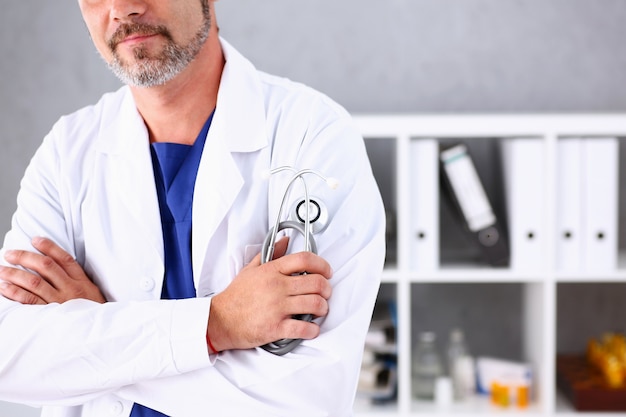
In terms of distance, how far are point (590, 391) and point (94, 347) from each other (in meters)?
1.73

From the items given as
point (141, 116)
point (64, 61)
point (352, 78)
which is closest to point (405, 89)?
point (352, 78)

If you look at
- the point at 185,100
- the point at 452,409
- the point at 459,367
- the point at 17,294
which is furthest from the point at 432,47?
the point at 17,294

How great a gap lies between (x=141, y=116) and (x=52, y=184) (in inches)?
8.6

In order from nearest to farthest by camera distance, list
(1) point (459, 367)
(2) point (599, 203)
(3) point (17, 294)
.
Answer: (3) point (17, 294)
(2) point (599, 203)
(1) point (459, 367)

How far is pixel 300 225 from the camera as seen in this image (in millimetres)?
1237

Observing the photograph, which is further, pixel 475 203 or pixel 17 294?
pixel 475 203

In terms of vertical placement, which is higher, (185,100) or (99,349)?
(185,100)

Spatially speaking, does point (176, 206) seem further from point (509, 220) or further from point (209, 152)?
point (509, 220)

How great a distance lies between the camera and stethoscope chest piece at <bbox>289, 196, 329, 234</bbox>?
4.13 feet

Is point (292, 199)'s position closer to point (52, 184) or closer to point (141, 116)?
point (141, 116)

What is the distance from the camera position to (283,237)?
1329 millimetres

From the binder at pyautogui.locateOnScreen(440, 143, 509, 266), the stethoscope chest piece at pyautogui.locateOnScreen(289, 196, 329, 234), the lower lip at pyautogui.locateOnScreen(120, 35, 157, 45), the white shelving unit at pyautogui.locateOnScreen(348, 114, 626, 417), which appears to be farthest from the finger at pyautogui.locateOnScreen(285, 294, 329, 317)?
the binder at pyautogui.locateOnScreen(440, 143, 509, 266)

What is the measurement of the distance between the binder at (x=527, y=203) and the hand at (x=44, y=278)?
4.81 ft

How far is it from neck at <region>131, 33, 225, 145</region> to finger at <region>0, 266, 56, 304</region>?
355 mm
